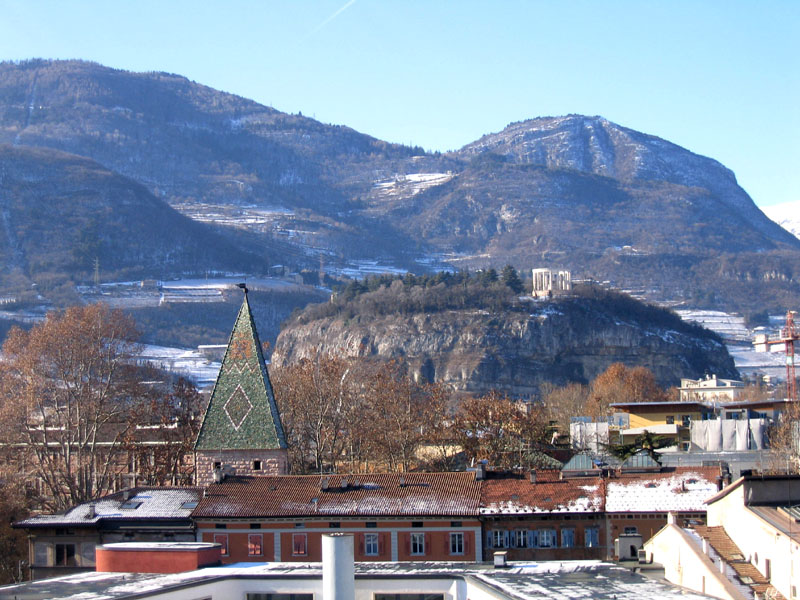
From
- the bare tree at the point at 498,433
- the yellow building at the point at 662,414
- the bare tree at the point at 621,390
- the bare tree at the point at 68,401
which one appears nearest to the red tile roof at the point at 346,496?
the bare tree at the point at 68,401

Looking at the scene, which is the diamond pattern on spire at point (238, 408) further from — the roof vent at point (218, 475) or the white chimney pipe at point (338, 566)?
the white chimney pipe at point (338, 566)

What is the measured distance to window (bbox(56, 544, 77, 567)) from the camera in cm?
5866

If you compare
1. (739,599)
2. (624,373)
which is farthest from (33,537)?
(624,373)

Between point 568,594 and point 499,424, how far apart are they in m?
57.5

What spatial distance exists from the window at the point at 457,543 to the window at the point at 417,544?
3.55 feet

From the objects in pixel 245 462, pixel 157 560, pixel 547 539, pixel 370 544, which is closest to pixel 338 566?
pixel 157 560

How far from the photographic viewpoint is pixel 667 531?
1644 inches

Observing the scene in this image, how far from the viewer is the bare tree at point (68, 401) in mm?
85562

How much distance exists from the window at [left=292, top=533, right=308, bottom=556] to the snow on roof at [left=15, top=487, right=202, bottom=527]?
14.6ft

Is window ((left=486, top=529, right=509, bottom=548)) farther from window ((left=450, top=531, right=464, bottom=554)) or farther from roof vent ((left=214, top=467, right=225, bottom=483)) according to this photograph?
roof vent ((left=214, top=467, right=225, bottom=483))

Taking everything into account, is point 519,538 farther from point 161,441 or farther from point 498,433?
point 161,441

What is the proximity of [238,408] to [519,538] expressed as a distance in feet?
51.6

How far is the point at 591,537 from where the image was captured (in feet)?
180

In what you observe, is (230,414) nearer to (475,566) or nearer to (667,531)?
(475,566)
